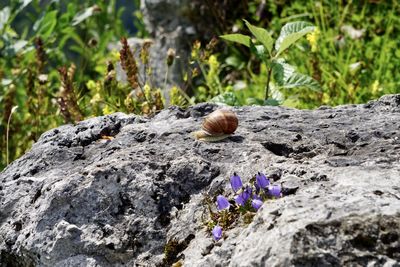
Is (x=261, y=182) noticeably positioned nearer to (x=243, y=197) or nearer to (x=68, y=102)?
(x=243, y=197)

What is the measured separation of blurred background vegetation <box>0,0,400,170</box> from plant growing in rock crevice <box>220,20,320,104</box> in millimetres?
97

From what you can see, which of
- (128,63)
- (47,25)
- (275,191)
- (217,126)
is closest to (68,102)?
(128,63)

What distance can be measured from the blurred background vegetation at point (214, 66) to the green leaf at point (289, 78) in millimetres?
78

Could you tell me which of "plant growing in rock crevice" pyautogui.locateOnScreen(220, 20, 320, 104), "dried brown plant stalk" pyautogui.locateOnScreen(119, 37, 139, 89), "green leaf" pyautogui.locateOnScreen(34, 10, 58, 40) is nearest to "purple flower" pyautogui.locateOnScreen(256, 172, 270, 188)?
"plant growing in rock crevice" pyautogui.locateOnScreen(220, 20, 320, 104)

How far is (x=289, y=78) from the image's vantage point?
11.2 feet

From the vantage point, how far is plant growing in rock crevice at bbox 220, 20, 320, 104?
3109 mm

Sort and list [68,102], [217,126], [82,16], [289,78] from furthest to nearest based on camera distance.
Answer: [82,16] → [68,102] → [289,78] → [217,126]

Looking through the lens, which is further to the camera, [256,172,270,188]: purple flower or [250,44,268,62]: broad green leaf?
[250,44,268,62]: broad green leaf

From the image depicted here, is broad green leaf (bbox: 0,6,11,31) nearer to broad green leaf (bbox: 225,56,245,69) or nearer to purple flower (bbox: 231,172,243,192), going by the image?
broad green leaf (bbox: 225,56,245,69)

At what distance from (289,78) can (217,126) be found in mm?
1076

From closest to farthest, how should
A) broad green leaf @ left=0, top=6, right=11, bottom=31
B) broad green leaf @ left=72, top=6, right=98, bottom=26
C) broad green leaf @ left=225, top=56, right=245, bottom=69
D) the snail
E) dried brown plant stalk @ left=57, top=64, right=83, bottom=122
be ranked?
the snail, dried brown plant stalk @ left=57, top=64, right=83, bottom=122, broad green leaf @ left=0, top=6, right=11, bottom=31, broad green leaf @ left=72, top=6, right=98, bottom=26, broad green leaf @ left=225, top=56, right=245, bottom=69

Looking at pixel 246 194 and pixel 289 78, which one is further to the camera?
pixel 289 78

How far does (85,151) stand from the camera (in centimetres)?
262

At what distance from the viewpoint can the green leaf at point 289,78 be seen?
11.1 feet
